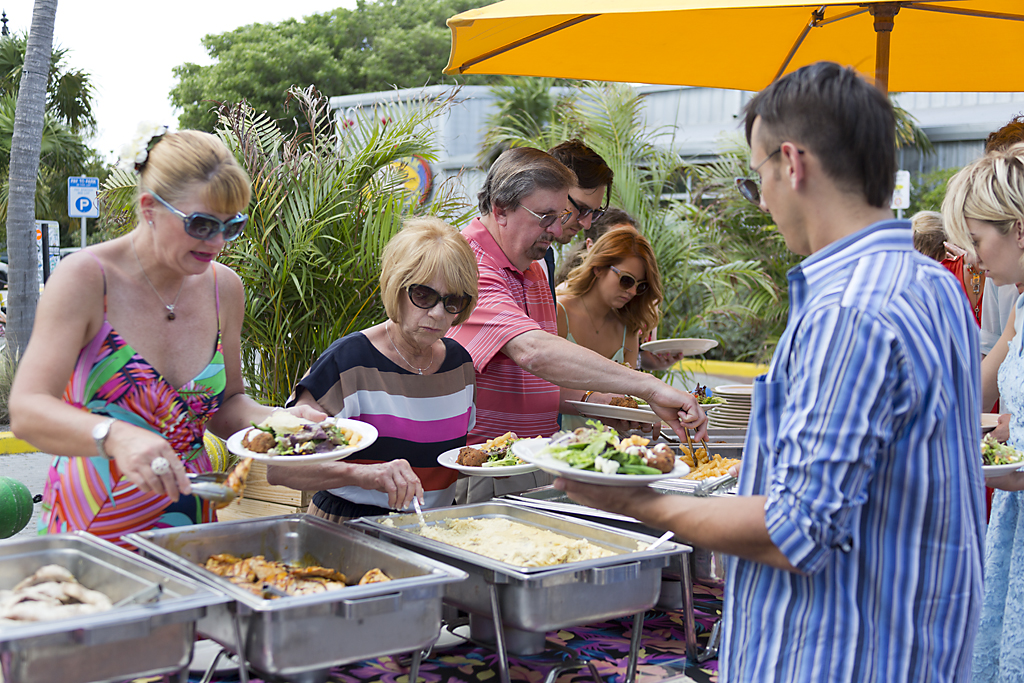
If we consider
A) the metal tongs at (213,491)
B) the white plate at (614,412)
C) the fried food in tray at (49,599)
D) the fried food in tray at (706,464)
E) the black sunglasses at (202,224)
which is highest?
the black sunglasses at (202,224)

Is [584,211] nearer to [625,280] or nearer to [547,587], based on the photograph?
[625,280]

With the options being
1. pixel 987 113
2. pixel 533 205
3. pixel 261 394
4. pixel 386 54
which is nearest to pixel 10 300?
pixel 261 394

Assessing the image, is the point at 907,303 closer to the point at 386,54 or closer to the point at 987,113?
the point at 987,113

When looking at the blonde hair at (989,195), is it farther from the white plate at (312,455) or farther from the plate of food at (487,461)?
the white plate at (312,455)

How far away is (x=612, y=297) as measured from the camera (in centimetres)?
419

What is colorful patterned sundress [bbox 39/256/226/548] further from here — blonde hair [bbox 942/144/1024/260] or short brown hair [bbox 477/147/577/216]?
blonde hair [bbox 942/144/1024/260]

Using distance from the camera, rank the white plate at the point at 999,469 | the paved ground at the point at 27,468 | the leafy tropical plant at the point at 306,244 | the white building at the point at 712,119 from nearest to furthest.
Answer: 1. the white plate at the point at 999,469
2. the leafy tropical plant at the point at 306,244
3. the paved ground at the point at 27,468
4. the white building at the point at 712,119

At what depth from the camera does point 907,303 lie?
4.17 feet

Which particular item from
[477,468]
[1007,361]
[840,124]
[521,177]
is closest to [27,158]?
[521,177]

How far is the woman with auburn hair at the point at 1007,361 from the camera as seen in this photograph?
8.18 ft

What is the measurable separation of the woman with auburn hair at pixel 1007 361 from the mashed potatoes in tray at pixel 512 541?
117 centimetres

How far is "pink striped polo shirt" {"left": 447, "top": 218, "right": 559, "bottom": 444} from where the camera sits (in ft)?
9.93

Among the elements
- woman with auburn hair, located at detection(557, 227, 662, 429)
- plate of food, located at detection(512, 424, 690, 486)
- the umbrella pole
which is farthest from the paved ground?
the umbrella pole

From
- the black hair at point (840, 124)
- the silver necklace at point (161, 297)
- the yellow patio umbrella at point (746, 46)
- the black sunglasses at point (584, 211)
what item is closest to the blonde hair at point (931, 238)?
the yellow patio umbrella at point (746, 46)
